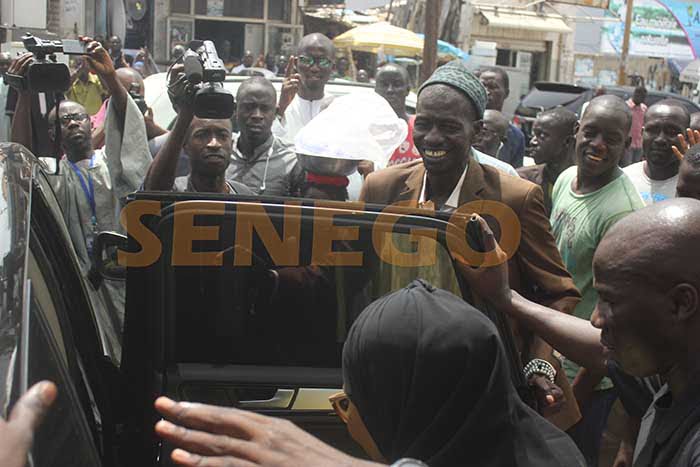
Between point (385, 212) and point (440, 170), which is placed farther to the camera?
point (440, 170)

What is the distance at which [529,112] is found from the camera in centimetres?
1834

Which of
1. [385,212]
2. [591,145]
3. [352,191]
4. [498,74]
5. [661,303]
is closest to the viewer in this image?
[661,303]

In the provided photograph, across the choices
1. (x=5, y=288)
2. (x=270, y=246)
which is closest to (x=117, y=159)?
(x=270, y=246)

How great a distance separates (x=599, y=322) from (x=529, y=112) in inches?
655

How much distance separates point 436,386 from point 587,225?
8.67 feet

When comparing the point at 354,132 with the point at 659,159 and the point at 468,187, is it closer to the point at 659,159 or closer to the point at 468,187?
the point at 468,187

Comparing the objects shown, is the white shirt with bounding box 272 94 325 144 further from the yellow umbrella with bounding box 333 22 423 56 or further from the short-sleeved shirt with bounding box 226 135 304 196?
the yellow umbrella with bounding box 333 22 423 56

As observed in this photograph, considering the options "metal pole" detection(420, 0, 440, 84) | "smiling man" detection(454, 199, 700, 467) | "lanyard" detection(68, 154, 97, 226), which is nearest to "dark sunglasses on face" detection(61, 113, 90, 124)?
"lanyard" detection(68, 154, 97, 226)

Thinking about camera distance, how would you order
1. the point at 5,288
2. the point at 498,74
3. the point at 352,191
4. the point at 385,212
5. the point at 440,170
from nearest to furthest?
the point at 5,288 → the point at 385,212 → the point at 440,170 → the point at 352,191 → the point at 498,74

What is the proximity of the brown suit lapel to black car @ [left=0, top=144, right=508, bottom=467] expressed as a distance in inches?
38.5

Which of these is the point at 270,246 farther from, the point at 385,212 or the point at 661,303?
the point at 661,303

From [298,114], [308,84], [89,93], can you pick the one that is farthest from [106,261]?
[89,93]

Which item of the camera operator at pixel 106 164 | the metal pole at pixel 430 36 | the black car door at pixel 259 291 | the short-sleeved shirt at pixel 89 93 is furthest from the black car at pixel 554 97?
the black car door at pixel 259 291

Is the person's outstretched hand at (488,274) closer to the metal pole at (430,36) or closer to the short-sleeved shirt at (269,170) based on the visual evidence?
the short-sleeved shirt at (269,170)
